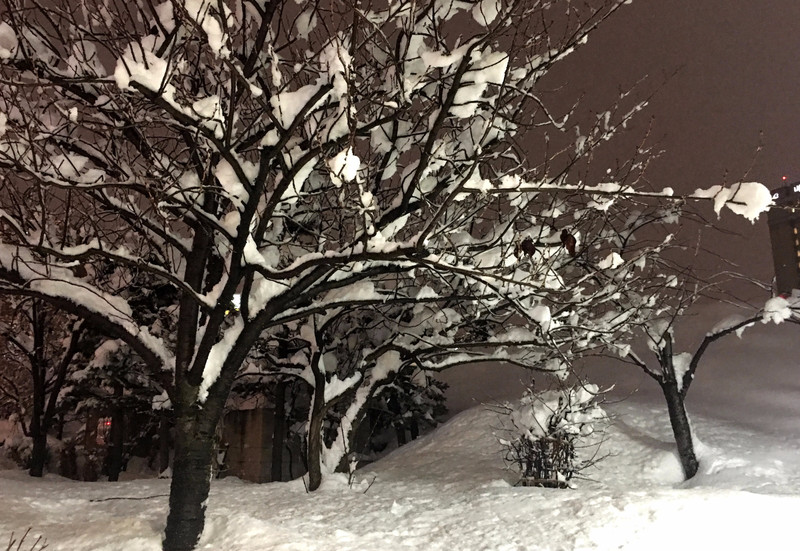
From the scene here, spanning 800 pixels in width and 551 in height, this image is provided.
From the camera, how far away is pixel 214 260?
22.6 feet

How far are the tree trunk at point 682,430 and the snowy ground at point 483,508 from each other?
0.76 ft

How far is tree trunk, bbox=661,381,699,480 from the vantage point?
1024 cm

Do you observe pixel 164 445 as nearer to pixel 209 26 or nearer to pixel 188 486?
pixel 188 486

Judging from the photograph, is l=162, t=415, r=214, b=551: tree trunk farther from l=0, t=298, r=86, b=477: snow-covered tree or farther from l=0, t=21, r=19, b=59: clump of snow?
l=0, t=298, r=86, b=477: snow-covered tree

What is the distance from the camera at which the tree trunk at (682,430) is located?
33.6 feet

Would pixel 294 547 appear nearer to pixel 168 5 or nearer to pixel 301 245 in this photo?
pixel 301 245

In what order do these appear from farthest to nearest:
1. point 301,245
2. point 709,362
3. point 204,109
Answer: point 709,362 → point 301,245 → point 204,109

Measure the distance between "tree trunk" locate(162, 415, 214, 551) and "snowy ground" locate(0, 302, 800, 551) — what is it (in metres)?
0.18

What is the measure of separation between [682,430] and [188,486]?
9.01 m

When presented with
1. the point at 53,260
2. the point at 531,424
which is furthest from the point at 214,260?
the point at 531,424

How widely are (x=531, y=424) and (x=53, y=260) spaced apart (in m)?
Result: 6.90

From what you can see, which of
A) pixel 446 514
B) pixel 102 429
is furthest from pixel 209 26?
pixel 102 429

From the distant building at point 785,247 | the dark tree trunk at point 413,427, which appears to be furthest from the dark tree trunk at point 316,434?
the distant building at point 785,247

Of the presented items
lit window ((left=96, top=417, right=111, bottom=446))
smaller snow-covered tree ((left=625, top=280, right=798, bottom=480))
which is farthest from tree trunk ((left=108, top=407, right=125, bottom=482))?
smaller snow-covered tree ((left=625, top=280, right=798, bottom=480))
